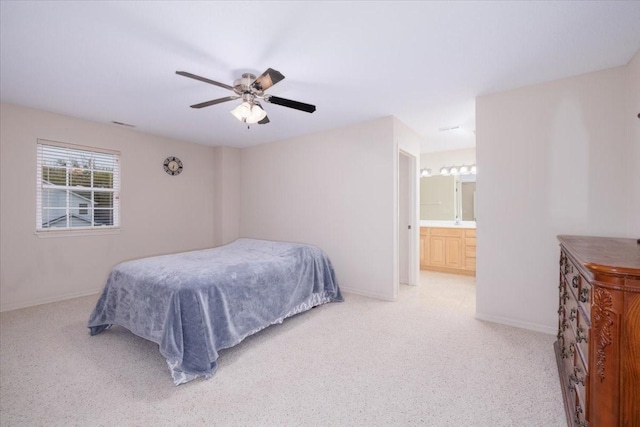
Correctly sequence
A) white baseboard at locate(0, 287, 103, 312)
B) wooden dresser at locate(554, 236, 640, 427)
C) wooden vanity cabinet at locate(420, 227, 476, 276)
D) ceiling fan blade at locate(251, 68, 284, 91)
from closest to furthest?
wooden dresser at locate(554, 236, 640, 427) → ceiling fan blade at locate(251, 68, 284, 91) → white baseboard at locate(0, 287, 103, 312) → wooden vanity cabinet at locate(420, 227, 476, 276)

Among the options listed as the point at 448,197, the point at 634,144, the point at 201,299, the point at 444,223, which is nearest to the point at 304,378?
→ the point at 201,299

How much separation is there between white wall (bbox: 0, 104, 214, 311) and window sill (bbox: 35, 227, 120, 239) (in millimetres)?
45

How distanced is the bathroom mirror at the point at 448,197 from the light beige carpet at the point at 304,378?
2.95 metres

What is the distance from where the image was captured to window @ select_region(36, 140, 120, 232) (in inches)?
138

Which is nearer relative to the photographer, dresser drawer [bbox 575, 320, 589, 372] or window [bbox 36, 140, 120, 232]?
dresser drawer [bbox 575, 320, 589, 372]

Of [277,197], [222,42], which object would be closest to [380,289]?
[277,197]

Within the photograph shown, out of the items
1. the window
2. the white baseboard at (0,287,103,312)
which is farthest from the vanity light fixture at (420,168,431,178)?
the white baseboard at (0,287,103,312)

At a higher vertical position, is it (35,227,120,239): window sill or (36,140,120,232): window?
(36,140,120,232): window

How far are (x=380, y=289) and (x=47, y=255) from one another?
425 centimetres

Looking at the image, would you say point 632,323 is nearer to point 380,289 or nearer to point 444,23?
point 444,23

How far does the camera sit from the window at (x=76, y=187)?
352cm

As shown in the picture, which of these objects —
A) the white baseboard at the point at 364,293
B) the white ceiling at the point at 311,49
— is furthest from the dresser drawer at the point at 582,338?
the white baseboard at the point at 364,293

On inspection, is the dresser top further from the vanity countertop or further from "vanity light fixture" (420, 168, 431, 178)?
"vanity light fixture" (420, 168, 431, 178)

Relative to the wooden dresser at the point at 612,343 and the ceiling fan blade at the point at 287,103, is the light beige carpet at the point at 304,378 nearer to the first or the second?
the wooden dresser at the point at 612,343
